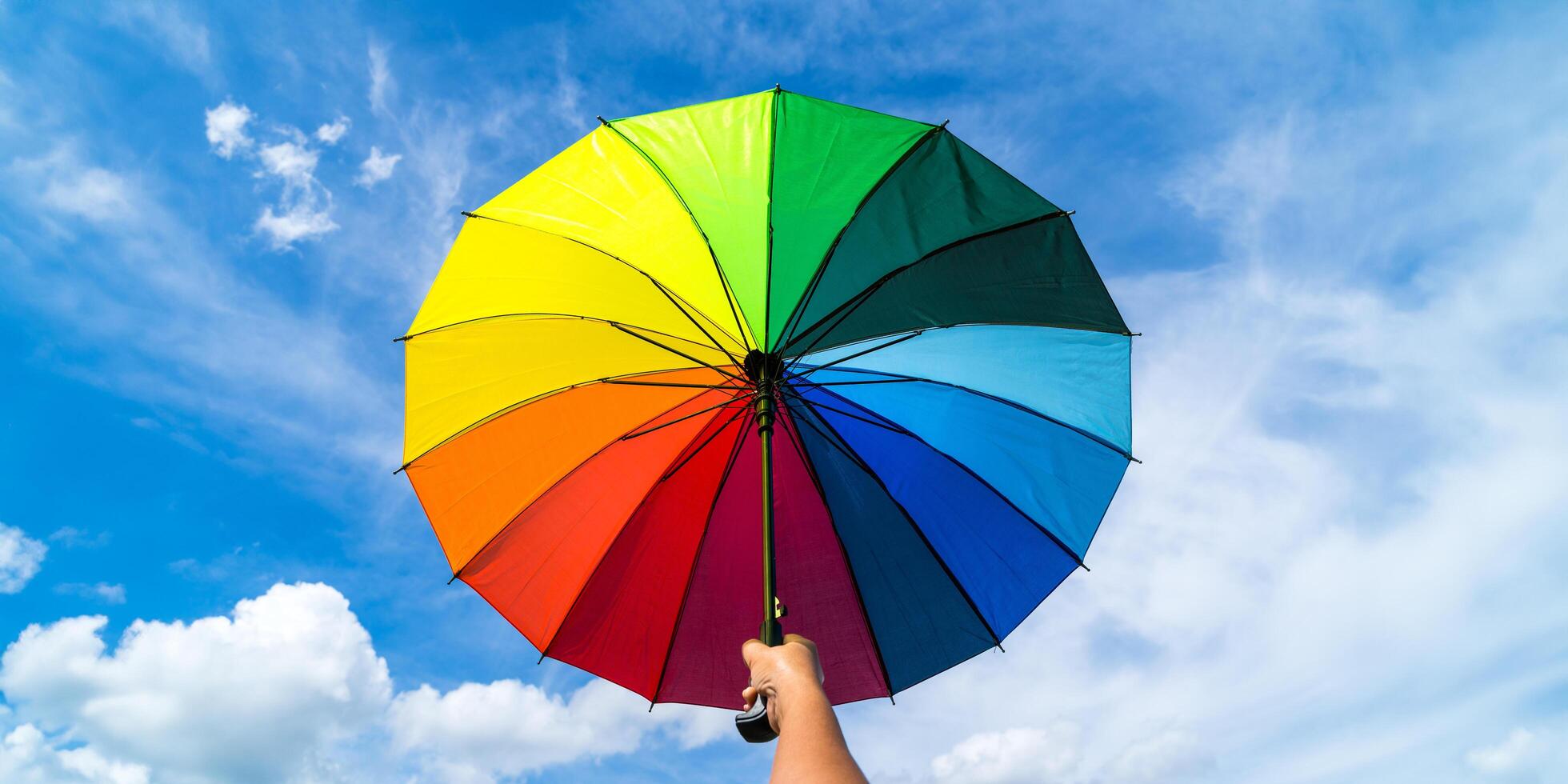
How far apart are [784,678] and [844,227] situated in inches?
113

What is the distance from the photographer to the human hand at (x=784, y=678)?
182 centimetres

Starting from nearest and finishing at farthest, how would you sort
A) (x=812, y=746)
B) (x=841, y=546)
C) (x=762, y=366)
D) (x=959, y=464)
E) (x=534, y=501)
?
(x=812, y=746) → (x=762, y=366) → (x=534, y=501) → (x=959, y=464) → (x=841, y=546)

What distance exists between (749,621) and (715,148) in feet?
8.88

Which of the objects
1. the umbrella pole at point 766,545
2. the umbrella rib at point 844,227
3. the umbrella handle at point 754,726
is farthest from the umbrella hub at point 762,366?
the umbrella handle at point 754,726

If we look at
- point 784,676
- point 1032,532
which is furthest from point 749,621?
point 784,676

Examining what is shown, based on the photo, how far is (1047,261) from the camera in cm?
502

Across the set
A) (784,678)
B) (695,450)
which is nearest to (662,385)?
(695,450)

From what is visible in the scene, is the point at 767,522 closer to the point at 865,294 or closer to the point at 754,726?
the point at 754,726

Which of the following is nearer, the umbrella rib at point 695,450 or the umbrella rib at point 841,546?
the umbrella rib at point 695,450

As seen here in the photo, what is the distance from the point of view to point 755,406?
14.5 ft

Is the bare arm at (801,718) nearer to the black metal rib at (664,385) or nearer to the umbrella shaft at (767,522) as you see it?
the umbrella shaft at (767,522)

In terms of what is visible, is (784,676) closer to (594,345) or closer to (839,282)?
(839,282)

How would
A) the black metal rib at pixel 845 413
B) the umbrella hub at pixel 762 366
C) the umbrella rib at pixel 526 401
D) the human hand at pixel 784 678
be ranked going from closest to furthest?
the human hand at pixel 784 678 < the umbrella hub at pixel 762 366 < the umbrella rib at pixel 526 401 < the black metal rib at pixel 845 413

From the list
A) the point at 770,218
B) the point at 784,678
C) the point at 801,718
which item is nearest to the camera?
the point at 801,718
